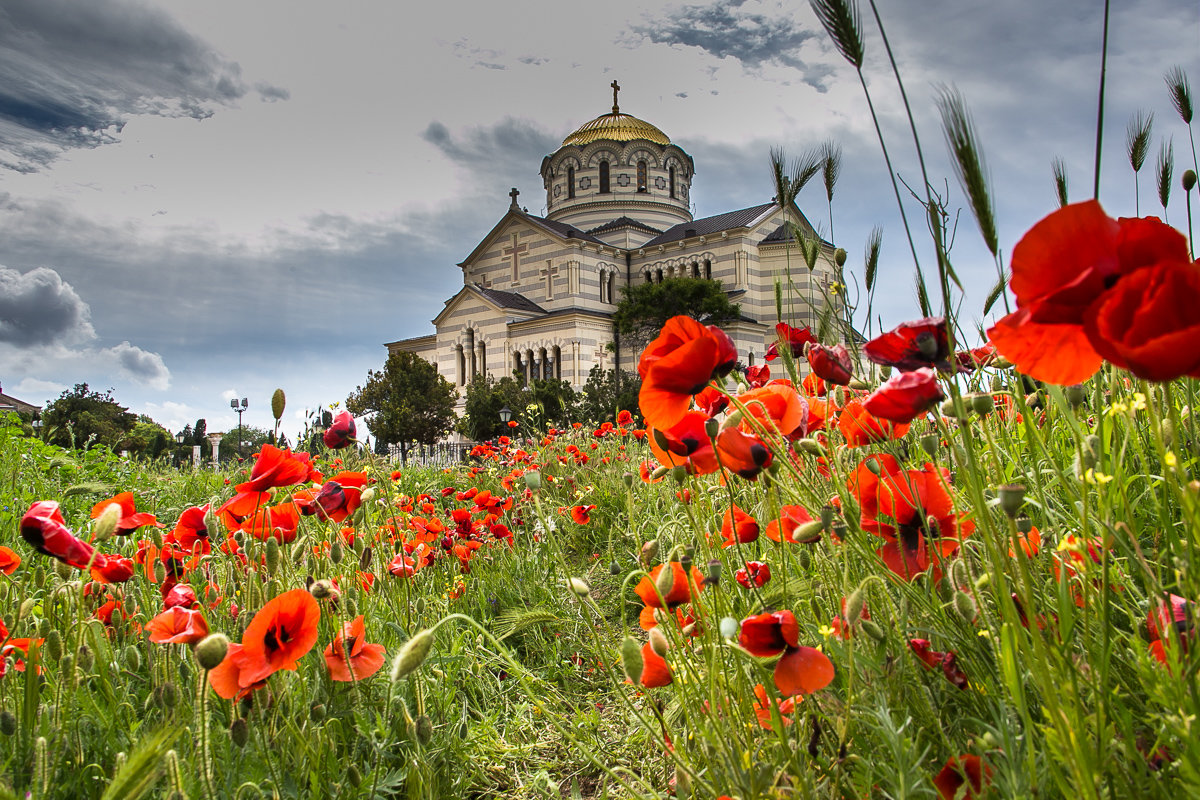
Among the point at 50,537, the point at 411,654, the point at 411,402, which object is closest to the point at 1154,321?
the point at 411,654

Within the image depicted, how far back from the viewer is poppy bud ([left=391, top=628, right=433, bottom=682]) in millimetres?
832

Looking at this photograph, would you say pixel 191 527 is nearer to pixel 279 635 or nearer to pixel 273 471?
pixel 273 471

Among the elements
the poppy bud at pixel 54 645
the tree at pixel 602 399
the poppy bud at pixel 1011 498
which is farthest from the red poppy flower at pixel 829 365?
the tree at pixel 602 399

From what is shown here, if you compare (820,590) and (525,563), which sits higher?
(820,590)

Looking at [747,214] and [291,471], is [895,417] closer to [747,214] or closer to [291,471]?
[291,471]

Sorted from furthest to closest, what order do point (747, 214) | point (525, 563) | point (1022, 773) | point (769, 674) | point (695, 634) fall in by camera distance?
point (747, 214)
point (525, 563)
point (695, 634)
point (769, 674)
point (1022, 773)

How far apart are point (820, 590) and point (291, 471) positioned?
1168mm

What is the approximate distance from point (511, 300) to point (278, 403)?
28920mm

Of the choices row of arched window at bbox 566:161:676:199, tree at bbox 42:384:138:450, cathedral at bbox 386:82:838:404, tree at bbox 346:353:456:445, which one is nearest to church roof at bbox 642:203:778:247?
cathedral at bbox 386:82:838:404

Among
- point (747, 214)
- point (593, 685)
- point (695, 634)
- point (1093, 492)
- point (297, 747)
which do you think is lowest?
point (593, 685)

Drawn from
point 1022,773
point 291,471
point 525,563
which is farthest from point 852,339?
point 525,563

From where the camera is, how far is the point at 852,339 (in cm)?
166

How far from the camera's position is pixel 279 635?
1.06m

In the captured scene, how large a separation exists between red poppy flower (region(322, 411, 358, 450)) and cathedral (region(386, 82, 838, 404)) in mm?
24863
